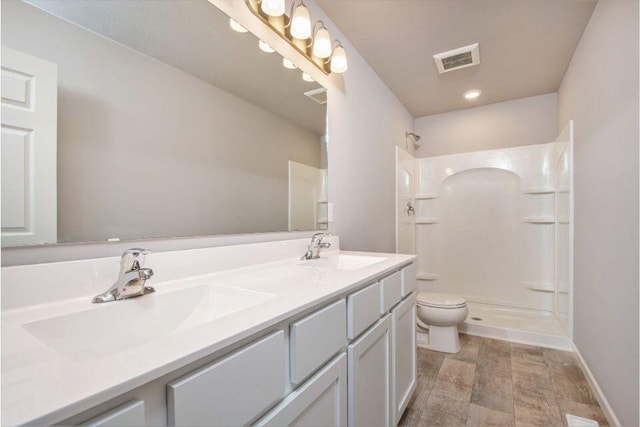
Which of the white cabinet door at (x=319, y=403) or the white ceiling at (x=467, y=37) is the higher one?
the white ceiling at (x=467, y=37)

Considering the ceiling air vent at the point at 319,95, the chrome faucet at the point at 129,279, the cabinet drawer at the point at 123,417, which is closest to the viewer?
the cabinet drawer at the point at 123,417

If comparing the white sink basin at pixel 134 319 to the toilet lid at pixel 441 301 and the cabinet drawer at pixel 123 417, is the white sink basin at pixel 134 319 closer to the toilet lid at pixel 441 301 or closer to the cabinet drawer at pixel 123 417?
the cabinet drawer at pixel 123 417

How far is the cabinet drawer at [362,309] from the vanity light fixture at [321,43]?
1.29 meters

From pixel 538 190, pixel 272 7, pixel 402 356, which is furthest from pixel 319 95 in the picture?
pixel 538 190

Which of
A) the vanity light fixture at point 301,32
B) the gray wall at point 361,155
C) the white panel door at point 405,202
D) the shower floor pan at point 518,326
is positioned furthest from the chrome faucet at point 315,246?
the shower floor pan at point 518,326

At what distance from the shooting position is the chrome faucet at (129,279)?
2.42 feet

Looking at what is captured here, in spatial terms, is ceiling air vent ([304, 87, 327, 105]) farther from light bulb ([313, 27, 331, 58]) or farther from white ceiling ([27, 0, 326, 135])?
light bulb ([313, 27, 331, 58])

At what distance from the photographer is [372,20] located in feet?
6.02

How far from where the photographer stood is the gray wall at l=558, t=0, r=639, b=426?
1227 mm

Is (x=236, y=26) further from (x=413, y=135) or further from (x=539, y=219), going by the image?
(x=539, y=219)

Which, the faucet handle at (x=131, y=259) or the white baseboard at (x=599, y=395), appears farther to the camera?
the white baseboard at (x=599, y=395)

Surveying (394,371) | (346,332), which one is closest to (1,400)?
(346,332)

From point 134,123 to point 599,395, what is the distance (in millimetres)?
2598

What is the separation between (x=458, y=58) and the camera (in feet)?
7.45
